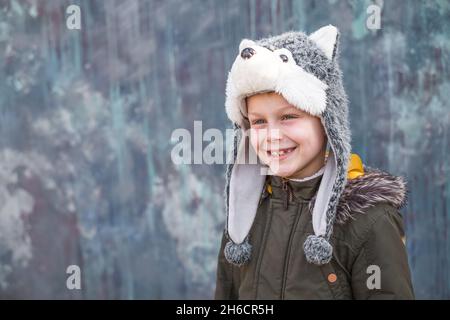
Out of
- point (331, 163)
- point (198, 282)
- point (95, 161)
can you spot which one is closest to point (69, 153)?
point (95, 161)

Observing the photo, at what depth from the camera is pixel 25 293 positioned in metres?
3.16

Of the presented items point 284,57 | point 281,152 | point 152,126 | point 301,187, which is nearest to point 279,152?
A: point 281,152

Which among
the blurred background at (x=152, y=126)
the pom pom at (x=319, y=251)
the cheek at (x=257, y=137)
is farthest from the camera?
the blurred background at (x=152, y=126)

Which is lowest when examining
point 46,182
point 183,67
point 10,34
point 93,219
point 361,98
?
point 93,219

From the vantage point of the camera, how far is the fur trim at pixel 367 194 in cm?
157

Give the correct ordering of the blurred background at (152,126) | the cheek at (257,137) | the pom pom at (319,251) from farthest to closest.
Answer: the blurred background at (152,126) → the cheek at (257,137) → the pom pom at (319,251)

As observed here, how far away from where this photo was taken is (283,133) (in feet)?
5.16

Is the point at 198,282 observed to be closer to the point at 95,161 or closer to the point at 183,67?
the point at 95,161

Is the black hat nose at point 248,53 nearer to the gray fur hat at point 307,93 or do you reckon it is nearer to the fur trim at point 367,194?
the gray fur hat at point 307,93

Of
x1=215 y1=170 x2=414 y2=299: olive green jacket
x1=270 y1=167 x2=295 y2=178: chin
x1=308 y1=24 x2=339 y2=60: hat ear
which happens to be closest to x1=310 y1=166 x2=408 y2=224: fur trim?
x1=215 y1=170 x2=414 y2=299: olive green jacket

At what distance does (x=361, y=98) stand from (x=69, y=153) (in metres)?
1.58

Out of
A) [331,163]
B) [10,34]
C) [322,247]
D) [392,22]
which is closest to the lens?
[322,247]

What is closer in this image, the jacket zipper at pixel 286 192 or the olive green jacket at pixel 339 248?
the olive green jacket at pixel 339 248

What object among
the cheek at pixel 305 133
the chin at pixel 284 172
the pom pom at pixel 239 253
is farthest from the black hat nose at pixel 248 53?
the pom pom at pixel 239 253
